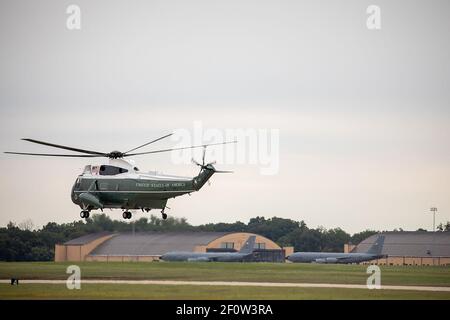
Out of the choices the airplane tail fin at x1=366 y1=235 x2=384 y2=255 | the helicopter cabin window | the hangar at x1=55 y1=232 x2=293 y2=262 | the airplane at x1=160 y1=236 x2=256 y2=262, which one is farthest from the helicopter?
the airplane tail fin at x1=366 y1=235 x2=384 y2=255

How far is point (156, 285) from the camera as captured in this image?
82.8 meters

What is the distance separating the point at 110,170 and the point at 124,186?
2.29 meters

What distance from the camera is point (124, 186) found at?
8656 centimetres

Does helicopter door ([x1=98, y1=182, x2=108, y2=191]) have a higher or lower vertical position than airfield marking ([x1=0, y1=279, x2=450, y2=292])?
higher

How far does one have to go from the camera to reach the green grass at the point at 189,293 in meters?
72.6

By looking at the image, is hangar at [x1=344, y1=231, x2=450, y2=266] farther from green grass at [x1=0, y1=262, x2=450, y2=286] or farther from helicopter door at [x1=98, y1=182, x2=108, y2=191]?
helicopter door at [x1=98, y1=182, x2=108, y2=191]

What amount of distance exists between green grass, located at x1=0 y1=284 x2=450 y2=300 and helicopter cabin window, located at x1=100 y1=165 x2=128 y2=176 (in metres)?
10.8

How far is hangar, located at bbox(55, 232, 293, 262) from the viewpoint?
495 ft

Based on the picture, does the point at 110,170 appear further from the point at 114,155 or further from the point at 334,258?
the point at 334,258

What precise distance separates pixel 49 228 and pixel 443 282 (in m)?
80.3

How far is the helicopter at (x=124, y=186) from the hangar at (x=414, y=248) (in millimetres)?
93930

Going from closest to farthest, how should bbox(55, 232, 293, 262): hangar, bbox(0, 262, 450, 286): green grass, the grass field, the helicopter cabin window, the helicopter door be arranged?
the grass field < the helicopter cabin window < the helicopter door < bbox(0, 262, 450, 286): green grass < bbox(55, 232, 293, 262): hangar

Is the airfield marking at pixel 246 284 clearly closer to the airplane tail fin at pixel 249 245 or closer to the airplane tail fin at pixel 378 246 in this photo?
the airplane tail fin at pixel 249 245
